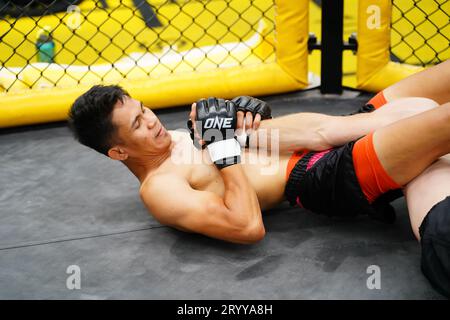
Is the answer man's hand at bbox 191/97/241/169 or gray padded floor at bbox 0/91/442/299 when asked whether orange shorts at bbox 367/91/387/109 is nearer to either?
gray padded floor at bbox 0/91/442/299

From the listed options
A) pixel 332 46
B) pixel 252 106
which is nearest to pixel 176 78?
pixel 332 46

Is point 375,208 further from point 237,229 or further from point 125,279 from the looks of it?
point 125,279

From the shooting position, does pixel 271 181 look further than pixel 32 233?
No

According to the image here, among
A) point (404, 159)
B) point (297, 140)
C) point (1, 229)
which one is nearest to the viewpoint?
point (404, 159)

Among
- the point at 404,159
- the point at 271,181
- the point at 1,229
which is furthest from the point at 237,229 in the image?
the point at 1,229

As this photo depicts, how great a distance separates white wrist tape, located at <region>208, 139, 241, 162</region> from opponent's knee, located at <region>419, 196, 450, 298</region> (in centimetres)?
60

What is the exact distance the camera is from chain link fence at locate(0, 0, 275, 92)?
328 centimetres

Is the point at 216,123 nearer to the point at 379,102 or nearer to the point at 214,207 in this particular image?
the point at 214,207

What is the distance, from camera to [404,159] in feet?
6.09

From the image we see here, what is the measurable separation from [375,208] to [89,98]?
38.2 inches

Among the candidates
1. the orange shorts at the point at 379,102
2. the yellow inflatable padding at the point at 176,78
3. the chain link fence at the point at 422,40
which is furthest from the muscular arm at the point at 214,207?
the chain link fence at the point at 422,40

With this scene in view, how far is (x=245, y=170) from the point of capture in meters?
2.13

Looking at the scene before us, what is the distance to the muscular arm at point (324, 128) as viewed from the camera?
6.99ft

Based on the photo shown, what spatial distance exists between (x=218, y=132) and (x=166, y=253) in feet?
1.41
